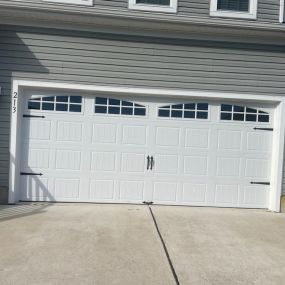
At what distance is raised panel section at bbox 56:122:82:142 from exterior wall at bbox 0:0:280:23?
2173mm

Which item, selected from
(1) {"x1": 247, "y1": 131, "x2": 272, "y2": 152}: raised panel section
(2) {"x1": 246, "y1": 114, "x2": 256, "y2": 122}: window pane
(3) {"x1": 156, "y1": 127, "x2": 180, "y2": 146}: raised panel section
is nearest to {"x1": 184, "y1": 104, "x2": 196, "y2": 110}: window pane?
(3) {"x1": 156, "y1": 127, "x2": 180, "y2": 146}: raised panel section

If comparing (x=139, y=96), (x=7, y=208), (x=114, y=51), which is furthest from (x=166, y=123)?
(x=7, y=208)

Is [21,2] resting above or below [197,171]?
above

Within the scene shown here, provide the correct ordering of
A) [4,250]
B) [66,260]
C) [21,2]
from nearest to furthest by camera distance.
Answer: [66,260]
[4,250]
[21,2]

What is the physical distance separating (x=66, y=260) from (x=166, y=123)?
12.2 ft

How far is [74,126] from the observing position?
6.57 metres

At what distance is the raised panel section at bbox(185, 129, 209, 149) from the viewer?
22.1 feet

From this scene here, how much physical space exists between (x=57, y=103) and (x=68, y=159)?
3.72 feet

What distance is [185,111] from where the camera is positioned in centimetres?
677

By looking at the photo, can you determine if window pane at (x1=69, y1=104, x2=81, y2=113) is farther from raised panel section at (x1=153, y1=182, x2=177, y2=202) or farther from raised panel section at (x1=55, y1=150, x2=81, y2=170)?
raised panel section at (x1=153, y1=182, x2=177, y2=202)

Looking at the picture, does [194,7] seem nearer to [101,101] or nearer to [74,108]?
[101,101]

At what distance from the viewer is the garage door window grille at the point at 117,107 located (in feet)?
21.7

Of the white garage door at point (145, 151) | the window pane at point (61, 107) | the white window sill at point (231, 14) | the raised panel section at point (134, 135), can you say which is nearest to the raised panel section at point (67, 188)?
the white garage door at point (145, 151)

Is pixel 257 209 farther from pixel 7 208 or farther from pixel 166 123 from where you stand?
pixel 7 208
